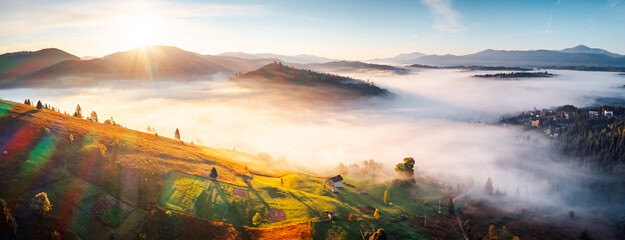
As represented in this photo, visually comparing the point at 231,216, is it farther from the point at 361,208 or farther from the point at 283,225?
the point at 361,208

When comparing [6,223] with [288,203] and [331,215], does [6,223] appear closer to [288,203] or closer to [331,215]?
[288,203]

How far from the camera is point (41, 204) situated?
74.9 meters

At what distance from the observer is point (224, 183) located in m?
127

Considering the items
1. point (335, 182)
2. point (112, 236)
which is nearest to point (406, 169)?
point (335, 182)

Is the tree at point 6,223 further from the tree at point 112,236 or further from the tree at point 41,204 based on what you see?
the tree at point 112,236

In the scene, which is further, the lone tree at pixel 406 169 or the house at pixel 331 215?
the lone tree at pixel 406 169

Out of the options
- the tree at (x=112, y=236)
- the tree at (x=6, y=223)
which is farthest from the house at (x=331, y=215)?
the tree at (x=6, y=223)

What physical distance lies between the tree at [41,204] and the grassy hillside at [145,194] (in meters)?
1.43

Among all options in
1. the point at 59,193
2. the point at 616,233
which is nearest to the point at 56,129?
the point at 59,193

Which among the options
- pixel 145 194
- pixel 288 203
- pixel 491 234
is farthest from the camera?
pixel 491 234

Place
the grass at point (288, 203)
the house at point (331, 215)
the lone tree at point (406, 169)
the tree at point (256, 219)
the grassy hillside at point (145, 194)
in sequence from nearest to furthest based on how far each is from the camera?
the grassy hillside at point (145, 194) < the grass at point (288, 203) < the tree at point (256, 219) < the house at point (331, 215) < the lone tree at point (406, 169)

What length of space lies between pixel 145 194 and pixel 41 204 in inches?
1061

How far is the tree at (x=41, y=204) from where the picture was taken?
7434 centimetres

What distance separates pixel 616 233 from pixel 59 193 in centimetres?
28194
